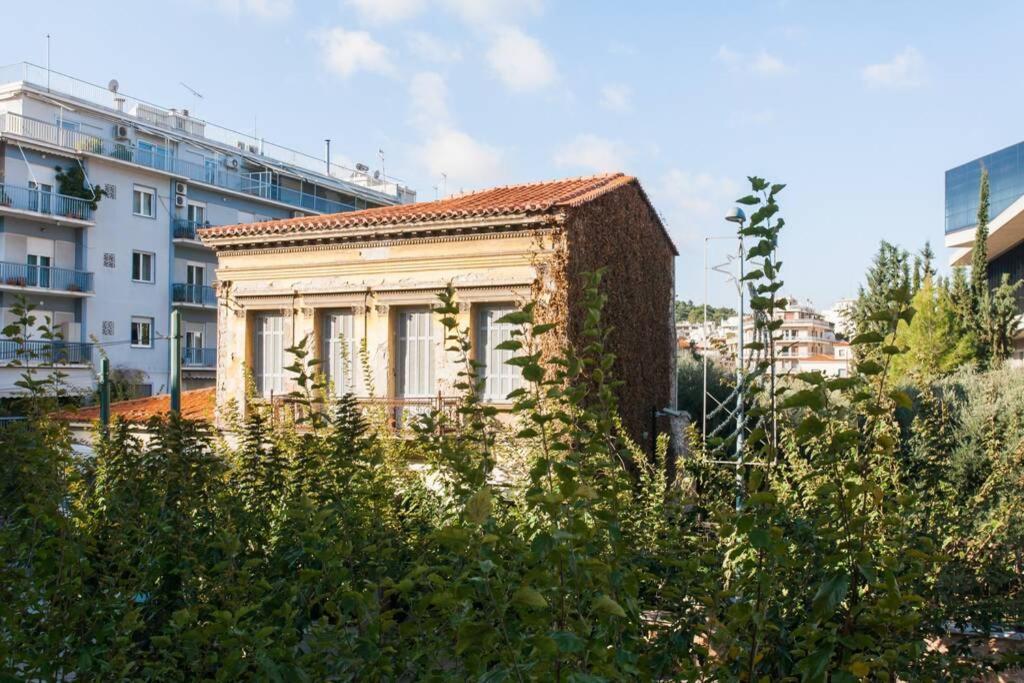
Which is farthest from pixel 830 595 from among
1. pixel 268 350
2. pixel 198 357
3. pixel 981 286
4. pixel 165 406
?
pixel 198 357

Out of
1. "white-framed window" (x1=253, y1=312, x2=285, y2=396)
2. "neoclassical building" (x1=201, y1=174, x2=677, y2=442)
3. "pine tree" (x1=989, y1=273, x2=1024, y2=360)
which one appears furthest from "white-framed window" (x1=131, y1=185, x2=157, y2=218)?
"pine tree" (x1=989, y1=273, x2=1024, y2=360)

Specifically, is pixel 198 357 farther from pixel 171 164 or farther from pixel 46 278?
pixel 171 164

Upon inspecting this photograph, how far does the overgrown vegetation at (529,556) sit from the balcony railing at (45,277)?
27.8 m

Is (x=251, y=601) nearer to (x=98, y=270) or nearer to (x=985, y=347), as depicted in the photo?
(x=985, y=347)

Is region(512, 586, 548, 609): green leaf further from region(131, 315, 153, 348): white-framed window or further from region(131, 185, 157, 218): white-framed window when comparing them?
region(131, 185, 157, 218): white-framed window

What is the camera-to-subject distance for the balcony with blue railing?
97.9ft

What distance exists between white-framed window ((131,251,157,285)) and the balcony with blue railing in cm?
219

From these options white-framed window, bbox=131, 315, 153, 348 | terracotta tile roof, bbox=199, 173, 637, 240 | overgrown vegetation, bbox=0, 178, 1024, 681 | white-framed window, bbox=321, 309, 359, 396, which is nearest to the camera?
overgrown vegetation, bbox=0, 178, 1024, 681

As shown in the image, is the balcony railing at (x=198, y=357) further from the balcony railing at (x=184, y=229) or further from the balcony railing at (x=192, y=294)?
the balcony railing at (x=184, y=229)

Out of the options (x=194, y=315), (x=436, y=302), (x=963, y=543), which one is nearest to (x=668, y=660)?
(x=963, y=543)

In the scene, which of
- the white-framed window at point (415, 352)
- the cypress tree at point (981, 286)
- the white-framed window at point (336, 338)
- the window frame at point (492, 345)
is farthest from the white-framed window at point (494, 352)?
the cypress tree at point (981, 286)

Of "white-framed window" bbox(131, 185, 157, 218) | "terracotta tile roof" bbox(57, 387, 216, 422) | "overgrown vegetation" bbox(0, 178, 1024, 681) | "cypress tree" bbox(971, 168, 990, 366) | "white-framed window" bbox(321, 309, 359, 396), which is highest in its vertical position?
"white-framed window" bbox(131, 185, 157, 218)

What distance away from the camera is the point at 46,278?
103ft

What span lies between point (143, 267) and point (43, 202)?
4835 mm
